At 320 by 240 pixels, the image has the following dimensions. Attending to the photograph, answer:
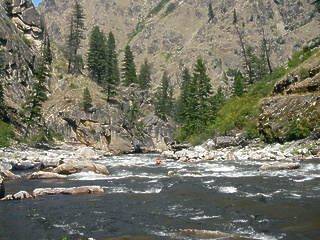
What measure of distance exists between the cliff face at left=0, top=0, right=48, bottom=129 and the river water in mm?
35418

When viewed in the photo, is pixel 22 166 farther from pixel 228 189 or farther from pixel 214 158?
pixel 228 189

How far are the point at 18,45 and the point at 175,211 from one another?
2130 inches

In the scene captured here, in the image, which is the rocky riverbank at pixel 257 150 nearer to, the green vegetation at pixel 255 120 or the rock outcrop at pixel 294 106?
the green vegetation at pixel 255 120

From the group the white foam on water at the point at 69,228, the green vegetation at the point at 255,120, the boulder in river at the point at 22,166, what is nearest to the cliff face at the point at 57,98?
the green vegetation at the point at 255,120

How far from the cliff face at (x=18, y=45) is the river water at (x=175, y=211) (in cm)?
3542

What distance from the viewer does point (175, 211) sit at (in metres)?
9.45

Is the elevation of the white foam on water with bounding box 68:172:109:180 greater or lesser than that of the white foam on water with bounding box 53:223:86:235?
greater

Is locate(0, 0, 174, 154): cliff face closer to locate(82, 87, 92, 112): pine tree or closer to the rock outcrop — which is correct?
locate(82, 87, 92, 112): pine tree

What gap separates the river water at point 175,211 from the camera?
7273 millimetres

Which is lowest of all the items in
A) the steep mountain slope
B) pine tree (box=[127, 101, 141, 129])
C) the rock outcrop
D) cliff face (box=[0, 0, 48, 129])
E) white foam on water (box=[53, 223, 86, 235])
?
white foam on water (box=[53, 223, 86, 235])

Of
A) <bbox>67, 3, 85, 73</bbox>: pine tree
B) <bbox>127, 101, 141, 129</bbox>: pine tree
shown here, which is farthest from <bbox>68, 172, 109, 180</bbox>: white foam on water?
<bbox>67, 3, 85, 73</bbox>: pine tree

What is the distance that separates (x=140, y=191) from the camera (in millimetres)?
13328

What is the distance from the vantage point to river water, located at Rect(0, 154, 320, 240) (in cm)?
727

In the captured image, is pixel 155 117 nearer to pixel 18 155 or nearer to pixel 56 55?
pixel 56 55
